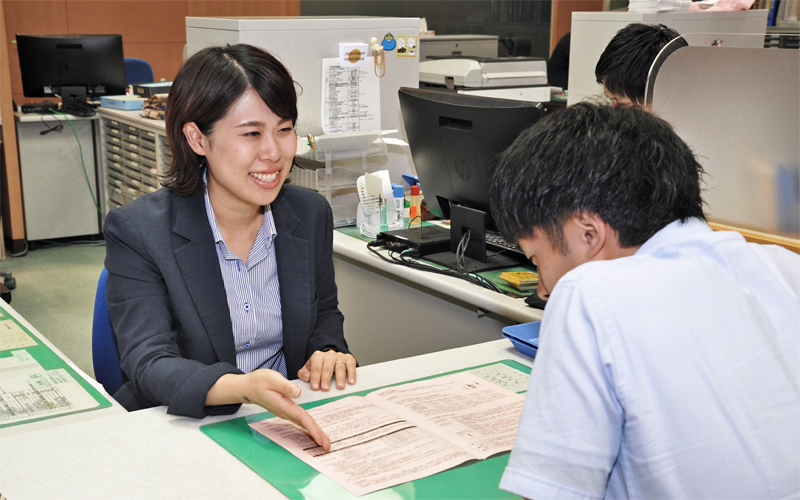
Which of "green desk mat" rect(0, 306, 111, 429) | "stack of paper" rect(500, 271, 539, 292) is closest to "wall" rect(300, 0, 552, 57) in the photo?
"stack of paper" rect(500, 271, 539, 292)

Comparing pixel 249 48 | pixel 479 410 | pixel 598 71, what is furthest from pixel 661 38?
pixel 479 410

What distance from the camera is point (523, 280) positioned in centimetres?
183

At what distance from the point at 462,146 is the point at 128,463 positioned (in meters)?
1.24

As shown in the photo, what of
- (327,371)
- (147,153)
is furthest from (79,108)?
(327,371)

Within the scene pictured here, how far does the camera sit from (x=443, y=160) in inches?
83.0

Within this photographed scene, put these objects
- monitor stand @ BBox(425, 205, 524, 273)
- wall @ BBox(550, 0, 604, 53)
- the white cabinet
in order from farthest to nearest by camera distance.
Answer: wall @ BBox(550, 0, 604, 53)
the white cabinet
monitor stand @ BBox(425, 205, 524, 273)

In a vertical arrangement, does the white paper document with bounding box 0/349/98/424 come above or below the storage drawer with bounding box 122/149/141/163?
below

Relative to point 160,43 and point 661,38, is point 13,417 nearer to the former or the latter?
point 661,38

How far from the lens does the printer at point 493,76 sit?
332 cm

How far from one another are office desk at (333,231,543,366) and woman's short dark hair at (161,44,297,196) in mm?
637

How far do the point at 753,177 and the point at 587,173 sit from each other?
922 millimetres

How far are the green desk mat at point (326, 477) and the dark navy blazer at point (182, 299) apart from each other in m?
0.12

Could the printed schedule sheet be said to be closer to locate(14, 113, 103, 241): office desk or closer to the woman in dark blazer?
the woman in dark blazer

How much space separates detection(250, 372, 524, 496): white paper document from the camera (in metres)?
1.07
